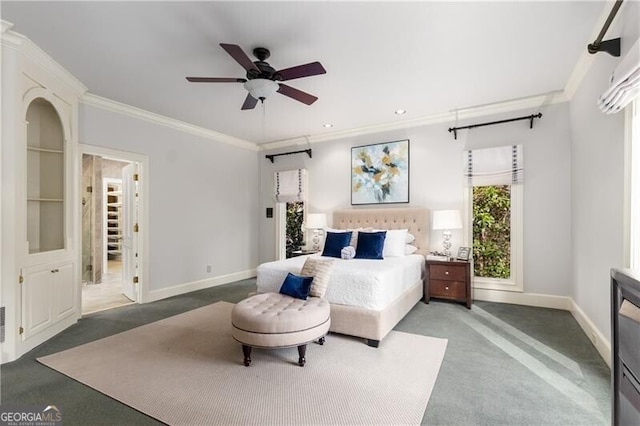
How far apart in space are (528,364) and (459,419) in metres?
1.14

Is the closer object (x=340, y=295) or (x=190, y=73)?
(x=340, y=295)

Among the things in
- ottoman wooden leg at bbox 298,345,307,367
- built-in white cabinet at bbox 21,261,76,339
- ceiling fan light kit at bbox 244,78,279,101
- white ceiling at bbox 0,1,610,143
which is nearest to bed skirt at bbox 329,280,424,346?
ottoman wooden leg at bbox 298,345,307,367

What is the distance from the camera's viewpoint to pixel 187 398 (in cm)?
213

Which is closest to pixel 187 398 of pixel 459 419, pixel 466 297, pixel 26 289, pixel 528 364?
pixel 459 419

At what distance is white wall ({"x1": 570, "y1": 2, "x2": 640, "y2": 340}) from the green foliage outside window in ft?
2.56

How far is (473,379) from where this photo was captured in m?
2.37

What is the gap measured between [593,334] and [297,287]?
2.92 m

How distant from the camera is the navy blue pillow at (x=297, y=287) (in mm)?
2998

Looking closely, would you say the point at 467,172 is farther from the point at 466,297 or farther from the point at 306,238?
the point at 306,238

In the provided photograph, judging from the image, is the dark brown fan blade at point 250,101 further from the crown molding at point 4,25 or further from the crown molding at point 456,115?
the crown molding at point 456,115

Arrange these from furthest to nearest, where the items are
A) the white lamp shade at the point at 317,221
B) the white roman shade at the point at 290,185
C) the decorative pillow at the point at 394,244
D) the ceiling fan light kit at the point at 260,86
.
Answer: the white roman shade at the point at 290,185 < the white lamp shade at the point at 317,221 < the decorative pillow at the point at 394,244 < the ceiling fan light kit at the point at 260,86

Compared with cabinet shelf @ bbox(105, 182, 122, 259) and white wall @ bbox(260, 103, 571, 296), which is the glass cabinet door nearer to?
white wall @ bbox(260, 103, 571, 296)

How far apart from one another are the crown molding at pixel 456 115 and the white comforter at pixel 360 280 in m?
2.44

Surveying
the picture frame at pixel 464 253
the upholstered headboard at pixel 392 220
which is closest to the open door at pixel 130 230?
the upholstered headboard at pixel 392 220
